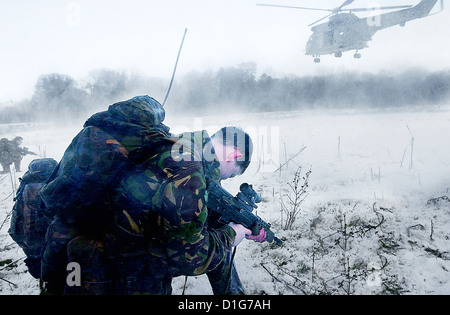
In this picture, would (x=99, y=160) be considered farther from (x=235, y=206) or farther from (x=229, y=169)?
(x=235, y=206)

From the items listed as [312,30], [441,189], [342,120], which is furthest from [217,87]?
[441,189]

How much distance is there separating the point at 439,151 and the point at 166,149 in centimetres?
976

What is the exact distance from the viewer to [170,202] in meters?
1.24

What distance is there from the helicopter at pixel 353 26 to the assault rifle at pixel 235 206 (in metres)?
11.4

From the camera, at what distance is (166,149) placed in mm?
1324

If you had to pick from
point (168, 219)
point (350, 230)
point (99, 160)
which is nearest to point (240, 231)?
→ point (168, 219)

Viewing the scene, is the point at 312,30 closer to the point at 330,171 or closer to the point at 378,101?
the point at 378,101

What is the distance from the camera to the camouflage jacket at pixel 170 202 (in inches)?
49.5

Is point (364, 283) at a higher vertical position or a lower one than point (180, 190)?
lower

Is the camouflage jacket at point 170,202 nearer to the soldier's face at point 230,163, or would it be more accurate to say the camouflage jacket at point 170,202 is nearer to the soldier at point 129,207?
the soldier at point 129,207

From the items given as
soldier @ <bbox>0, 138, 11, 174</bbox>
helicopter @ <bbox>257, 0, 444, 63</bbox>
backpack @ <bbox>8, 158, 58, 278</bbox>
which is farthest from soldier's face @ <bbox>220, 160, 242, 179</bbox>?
helicopter @ <bbox>257, 0, 444, 63</bbox>

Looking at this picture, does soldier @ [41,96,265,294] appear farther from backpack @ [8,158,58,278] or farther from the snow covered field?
the snow covered field

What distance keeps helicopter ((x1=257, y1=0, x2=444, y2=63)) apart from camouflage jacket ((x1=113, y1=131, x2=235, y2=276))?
12.0 m
